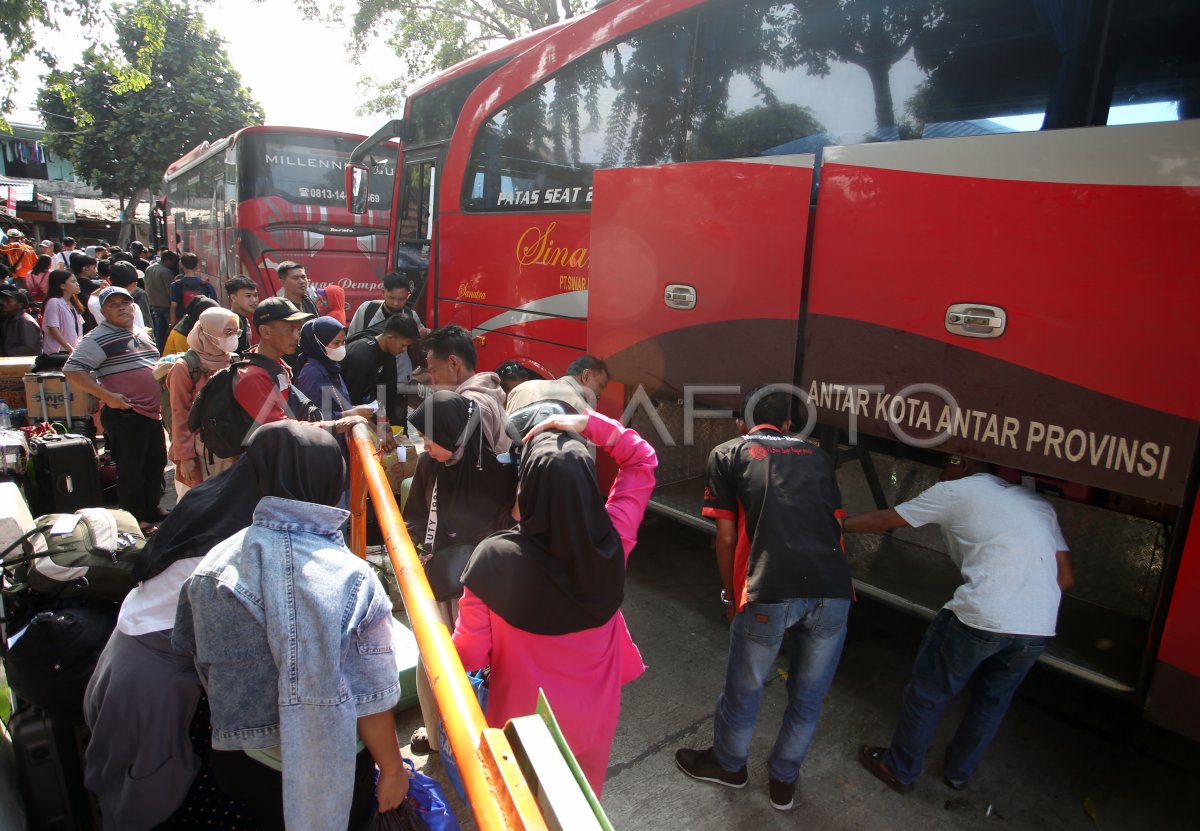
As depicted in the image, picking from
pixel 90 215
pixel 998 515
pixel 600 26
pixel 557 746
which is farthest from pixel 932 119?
pixel 90 215

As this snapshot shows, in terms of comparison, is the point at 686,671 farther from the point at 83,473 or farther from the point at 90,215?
the point at 90,215

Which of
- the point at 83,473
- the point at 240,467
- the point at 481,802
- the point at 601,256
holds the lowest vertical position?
the point at 83,473

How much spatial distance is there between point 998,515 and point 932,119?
71.5 inches

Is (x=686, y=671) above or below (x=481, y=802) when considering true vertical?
below

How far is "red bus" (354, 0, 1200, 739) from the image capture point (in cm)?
248

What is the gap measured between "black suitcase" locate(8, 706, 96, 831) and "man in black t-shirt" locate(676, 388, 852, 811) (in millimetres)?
2174

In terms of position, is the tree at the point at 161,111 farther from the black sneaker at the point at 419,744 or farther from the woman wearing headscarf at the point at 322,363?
the black sneaker at the point at 419,744

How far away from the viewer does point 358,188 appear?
7648 millimetres

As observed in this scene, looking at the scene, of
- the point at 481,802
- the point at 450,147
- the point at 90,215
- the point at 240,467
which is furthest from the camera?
the point at 90,215

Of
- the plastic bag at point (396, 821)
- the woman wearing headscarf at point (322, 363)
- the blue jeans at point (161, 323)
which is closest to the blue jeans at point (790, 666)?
the plastic bag at point (396, 821)

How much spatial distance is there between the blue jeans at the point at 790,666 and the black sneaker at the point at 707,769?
128mm

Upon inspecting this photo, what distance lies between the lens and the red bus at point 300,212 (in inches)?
409

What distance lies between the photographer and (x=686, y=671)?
144 inches

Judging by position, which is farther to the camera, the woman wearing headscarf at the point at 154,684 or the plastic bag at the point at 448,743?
the plastic bag at the point at 448,743
